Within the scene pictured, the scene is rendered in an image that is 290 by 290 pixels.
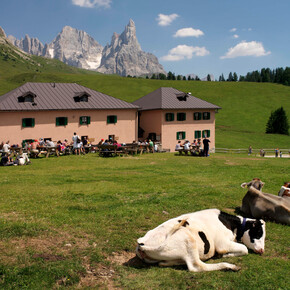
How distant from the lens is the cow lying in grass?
9.15 m

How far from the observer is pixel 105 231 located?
812 cm

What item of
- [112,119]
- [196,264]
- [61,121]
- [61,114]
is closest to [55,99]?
[61,114]

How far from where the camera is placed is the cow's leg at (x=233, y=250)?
6930mm

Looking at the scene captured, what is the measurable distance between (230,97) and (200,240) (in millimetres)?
122705

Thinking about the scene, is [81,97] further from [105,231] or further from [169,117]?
[105,231]

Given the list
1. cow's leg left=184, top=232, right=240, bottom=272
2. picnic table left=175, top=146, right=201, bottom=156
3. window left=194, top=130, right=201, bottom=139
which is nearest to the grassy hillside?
window left=194, top=130, right=201, bottom=139

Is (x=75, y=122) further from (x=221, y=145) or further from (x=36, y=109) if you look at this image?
(x=221, y=145)

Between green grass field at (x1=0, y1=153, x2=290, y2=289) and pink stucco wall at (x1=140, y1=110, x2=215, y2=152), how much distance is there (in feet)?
111

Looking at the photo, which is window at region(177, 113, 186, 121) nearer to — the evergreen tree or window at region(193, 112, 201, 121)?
window at region(193, 112, 201, 121)

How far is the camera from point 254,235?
24.2ft

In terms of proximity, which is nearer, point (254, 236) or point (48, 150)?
point (254, 236)

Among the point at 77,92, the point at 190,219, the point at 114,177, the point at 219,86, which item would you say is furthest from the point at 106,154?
the point at 219,86

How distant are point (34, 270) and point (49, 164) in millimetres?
17064

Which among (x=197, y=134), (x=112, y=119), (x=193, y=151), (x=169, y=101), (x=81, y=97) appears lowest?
(x=193, y=151)
